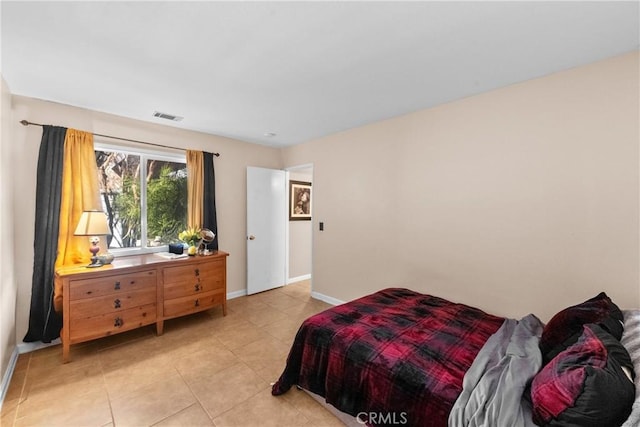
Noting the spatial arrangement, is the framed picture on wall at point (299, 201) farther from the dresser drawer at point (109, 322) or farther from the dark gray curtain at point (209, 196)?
the dresser drawer at point (109, 322)

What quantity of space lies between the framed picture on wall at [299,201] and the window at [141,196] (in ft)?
6.00

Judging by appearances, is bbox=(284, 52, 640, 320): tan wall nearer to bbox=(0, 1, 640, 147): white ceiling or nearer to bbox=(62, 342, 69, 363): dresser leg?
bbox=(0, 1, 640, 147): white ceiling

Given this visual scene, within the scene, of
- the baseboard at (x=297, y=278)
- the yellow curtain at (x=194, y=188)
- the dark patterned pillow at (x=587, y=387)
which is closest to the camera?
the dark patterned pillow at (x=587, y=387)

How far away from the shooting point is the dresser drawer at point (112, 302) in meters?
2.40

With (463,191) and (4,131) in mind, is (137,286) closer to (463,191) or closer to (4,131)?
(4,131)

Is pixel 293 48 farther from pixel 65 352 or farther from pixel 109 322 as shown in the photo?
pixel 65 352

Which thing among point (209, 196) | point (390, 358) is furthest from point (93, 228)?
point (390, 358)

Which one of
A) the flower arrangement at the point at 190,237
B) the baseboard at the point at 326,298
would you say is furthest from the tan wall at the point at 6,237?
the baseboard at the point at 326,298

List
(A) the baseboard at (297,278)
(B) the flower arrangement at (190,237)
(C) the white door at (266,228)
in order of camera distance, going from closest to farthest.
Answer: (B) the flower arrangement at (190,237)
(C) the white door at (266,228)
(A) the baseboard at (297,278)

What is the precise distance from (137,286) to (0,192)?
49.7 inches

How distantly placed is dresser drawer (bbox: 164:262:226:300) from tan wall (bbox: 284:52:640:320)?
5.73 feet

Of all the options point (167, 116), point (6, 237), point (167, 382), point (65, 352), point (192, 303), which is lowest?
point (167, 382)

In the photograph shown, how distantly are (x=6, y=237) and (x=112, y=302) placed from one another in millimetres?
948

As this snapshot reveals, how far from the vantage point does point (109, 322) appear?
2557 mm
